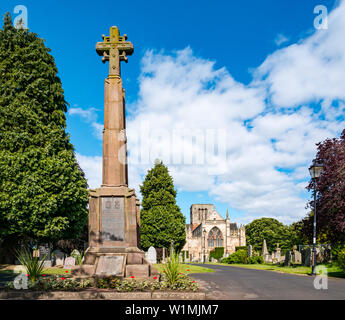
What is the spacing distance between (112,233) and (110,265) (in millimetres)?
1527

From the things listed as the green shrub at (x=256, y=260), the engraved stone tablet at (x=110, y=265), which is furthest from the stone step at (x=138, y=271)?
the green shrub at (x=256, y=260)

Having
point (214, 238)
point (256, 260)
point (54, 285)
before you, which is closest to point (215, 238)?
point (214, 238)

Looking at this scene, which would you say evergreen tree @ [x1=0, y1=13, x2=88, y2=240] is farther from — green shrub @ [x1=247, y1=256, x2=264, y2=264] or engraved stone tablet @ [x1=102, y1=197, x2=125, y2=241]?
green shrub @ [x1=247, y1=256, x2=264, y2=264]

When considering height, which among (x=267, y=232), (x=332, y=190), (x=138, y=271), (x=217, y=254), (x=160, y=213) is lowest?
(x=217, y=254)

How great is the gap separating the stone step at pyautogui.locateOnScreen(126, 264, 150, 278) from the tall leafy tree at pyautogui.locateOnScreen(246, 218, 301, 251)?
76080 millimetres

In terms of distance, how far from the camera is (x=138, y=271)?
10.7 m

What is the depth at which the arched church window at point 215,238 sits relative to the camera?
92.1 metres

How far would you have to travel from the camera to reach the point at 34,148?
18562mm

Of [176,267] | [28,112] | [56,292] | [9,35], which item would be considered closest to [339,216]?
[176,267]

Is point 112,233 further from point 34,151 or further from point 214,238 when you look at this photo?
point 214,238

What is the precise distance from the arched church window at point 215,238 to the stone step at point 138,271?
85.0 metres

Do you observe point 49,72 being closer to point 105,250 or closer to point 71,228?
point 71,228

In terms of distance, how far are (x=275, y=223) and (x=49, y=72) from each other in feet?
283

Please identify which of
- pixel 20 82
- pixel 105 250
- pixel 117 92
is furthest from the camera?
pixel 20 82
